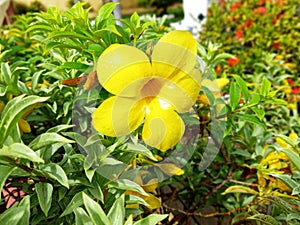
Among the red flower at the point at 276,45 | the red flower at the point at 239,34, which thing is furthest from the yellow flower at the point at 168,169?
the red flower at the point at 239,34

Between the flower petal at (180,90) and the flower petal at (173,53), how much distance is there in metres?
0.01

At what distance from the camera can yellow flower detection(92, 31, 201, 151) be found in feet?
1.55

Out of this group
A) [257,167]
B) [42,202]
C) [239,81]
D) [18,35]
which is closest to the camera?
[42,202]

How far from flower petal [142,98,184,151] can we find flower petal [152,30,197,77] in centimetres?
4

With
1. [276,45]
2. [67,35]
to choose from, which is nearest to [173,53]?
[67,35]

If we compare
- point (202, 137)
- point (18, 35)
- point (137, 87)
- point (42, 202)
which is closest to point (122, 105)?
point (137, 87)

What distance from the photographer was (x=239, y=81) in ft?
2.36

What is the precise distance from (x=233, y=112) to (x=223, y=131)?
0.04 m

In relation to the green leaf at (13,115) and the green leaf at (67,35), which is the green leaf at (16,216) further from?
the green leaf at (67,35)

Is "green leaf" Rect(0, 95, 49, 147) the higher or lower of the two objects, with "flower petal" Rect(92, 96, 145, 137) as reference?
higher

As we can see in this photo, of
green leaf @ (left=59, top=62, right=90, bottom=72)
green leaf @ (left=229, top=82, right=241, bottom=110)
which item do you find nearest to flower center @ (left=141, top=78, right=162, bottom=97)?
green leaf @ (left=59, top=62, right=90, bottom=72)

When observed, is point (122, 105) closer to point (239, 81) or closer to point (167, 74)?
point (167, 74)

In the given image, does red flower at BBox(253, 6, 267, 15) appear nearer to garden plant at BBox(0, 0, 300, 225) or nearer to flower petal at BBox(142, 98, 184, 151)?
garden plant at BBox(0, 0, 300, 225)

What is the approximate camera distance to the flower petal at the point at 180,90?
0.49 meters
